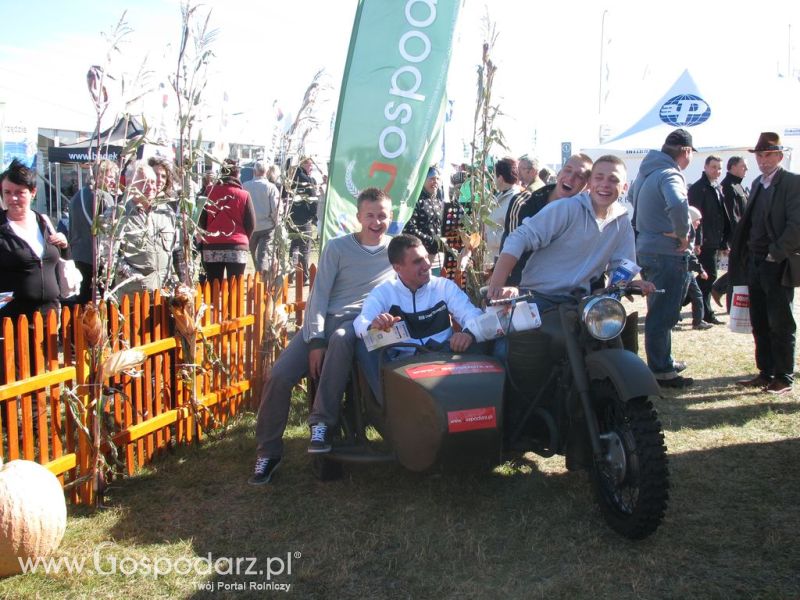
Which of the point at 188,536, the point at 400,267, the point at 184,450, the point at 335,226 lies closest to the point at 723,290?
the point at 335,226

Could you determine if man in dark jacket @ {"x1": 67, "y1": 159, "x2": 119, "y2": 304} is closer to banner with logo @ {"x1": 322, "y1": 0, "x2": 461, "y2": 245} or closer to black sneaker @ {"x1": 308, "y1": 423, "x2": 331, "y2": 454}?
banner with logo @ {"x1": 322, "y1": 0, "x2": 461, "y2": 245}

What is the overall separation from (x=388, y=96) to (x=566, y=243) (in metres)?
1.94

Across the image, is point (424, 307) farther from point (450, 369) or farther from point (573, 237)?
point (573, 237)

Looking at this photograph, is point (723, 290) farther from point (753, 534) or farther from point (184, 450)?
point (184, 450)

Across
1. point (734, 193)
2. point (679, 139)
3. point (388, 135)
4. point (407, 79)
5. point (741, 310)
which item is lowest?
point (741, 310)

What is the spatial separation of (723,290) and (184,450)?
266 inches

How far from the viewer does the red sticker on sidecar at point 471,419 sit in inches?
127

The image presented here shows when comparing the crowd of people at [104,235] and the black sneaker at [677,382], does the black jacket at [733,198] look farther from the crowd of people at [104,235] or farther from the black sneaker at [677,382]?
the crowd of people at [104,235]

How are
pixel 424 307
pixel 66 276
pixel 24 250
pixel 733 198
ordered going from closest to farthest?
1. pixel 424 307
2. pixel 24 250
3. pixel 66 276
4. pixel 733 198

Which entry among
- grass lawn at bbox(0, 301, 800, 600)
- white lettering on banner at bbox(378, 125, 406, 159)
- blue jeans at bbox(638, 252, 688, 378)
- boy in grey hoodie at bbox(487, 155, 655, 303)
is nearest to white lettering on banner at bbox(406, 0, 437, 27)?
white lettering on banner at bbox(378, 125, 406, 159)

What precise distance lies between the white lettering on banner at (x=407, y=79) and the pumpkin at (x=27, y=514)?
3101 mm

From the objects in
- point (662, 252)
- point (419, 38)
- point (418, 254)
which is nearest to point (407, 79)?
point (419, 38)

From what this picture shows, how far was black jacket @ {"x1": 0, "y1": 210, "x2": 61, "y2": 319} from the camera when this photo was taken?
449 cm

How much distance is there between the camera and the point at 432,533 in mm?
3377
